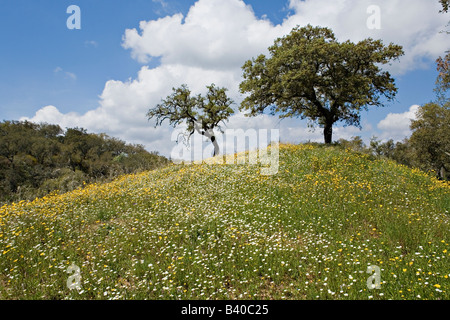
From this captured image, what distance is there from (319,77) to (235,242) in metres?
20.6

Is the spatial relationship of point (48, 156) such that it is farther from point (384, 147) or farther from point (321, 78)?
point (384, 147)

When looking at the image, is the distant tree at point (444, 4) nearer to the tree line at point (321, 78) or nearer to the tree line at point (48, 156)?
the tree line at point (321, 78)

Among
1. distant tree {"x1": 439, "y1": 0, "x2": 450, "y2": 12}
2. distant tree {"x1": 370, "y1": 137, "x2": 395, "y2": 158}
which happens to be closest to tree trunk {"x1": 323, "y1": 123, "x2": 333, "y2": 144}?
distant tree {"x1": 439, "y1": 0, "x2": 450, "y2": 12}

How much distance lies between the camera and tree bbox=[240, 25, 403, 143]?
2283 centimetres

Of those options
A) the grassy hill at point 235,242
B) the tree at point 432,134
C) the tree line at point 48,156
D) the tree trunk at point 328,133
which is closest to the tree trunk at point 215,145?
the tree line at point 48,156

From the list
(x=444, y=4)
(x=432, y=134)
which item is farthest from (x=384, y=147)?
(x=444, y=4)

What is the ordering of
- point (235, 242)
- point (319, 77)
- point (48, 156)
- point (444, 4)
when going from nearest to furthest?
point (235, 242), point (444, 4), point (319, 77), point (48, 156)

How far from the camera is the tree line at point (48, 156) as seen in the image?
4278 cm

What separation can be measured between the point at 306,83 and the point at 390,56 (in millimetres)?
7572

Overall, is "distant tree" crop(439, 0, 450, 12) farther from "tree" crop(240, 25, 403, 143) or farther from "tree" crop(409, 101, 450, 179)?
"tree" crop(409, 101, 450, 179)

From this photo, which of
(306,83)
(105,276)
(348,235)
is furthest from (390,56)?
(105,276)

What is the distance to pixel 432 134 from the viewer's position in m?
36.7

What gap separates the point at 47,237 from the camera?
8555 millimetres
